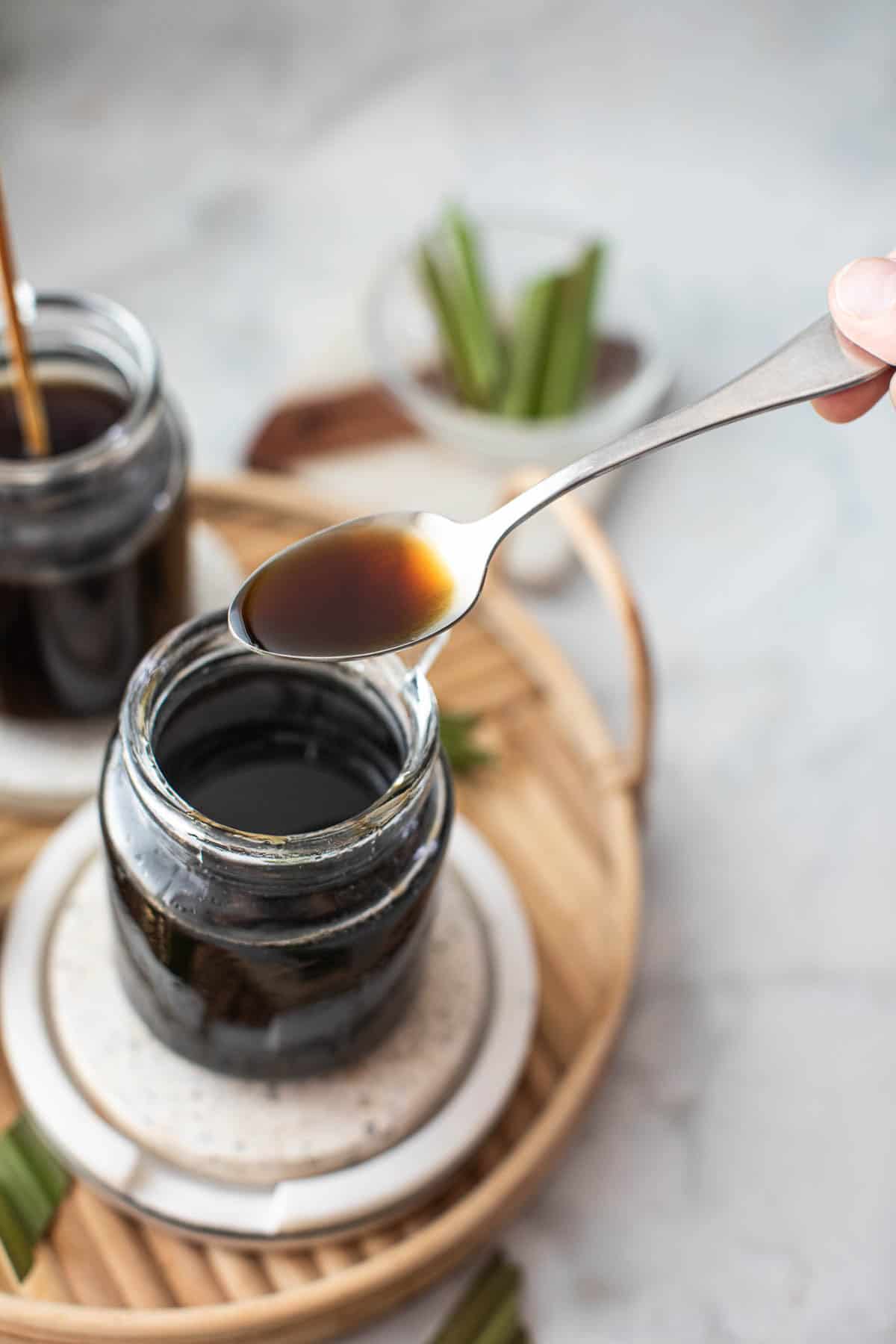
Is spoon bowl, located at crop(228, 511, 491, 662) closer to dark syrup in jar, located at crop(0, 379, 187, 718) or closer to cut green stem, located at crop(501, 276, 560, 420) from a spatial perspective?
dark syrup in jar, located at crop(0, 379, 187, 718)

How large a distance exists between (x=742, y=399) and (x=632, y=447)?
0.06 meters

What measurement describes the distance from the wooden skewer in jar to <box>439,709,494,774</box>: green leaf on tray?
32cm

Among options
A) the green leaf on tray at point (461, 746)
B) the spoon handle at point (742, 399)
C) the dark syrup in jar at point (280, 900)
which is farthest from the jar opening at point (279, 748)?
the green leaf on tray at point (461, 746)

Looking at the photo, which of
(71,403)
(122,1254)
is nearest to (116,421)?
(71,403)

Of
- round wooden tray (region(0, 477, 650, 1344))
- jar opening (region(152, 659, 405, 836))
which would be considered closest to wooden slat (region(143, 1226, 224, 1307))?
round wooden tray (region(0, 477, 650, 1344))

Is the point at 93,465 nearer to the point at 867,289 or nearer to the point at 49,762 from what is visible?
the point at 49,762

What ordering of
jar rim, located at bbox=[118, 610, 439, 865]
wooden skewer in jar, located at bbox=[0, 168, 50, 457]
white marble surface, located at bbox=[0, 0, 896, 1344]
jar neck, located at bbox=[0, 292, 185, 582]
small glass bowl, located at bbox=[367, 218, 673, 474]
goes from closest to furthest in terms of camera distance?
jar rim, located at bbox=[118, 610, 439, 865] < wooden skewer in jar, located at bbox=[0, 168, 50, 457] < jar neck, located at bbox=[0, 292, 185, 582] < white marble surface, located at bbox=[0, 0, 896, 1344] < small glass bowl, located at bbox=[367, 218, 673, 474]

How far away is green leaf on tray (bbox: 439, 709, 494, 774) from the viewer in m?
1.02

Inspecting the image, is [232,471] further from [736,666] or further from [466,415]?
[736,666]

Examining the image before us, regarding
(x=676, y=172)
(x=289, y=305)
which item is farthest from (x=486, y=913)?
(x=676, y=172)

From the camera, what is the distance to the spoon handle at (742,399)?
2.29 ft

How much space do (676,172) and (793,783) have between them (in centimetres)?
77

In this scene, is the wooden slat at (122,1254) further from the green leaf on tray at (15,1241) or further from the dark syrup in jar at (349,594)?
the dark syrup in jar at (349,594)

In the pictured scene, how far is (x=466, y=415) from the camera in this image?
1.33 m
